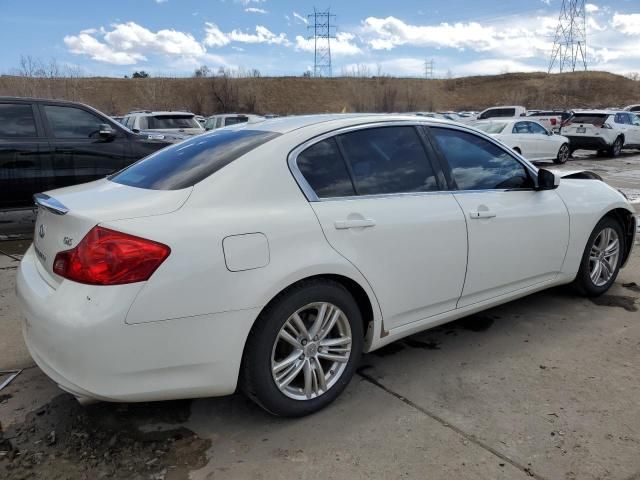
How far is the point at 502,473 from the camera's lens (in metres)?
2.49

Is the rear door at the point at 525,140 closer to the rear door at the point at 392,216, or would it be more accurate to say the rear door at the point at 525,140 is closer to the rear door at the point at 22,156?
the rear door at the point at 22,156

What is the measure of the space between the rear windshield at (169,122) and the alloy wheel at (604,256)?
13048 millimetres

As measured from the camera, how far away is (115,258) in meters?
2.40

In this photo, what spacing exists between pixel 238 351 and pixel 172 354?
31 cm

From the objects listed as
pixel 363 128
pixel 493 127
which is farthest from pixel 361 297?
pixel 493 127

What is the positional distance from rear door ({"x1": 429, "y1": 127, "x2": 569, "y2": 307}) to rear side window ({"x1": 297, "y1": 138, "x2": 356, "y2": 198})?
82 centimetres

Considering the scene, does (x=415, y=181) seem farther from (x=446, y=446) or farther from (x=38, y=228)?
(x=38, y=228)

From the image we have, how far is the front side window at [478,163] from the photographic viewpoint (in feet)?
11.9

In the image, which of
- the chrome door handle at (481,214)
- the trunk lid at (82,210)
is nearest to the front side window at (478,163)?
the chrome door handle at (481,214)

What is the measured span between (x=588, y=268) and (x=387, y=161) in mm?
A: 2264

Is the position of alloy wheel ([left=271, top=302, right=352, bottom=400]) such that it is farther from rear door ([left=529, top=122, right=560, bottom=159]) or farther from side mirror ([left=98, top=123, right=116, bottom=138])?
rear door ([left=529, top=122, right=560, bottom=159])

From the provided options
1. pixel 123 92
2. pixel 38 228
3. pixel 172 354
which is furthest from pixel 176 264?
pixel 123 92

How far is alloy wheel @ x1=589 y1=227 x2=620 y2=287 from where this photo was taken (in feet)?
15.1

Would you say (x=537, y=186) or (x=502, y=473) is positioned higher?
(x=537, y=186)
